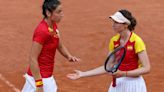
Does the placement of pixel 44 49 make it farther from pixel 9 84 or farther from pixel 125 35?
pixel 9 84

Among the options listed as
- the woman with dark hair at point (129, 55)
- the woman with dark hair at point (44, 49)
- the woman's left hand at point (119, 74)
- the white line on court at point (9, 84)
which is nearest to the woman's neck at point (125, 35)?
the woman with dark hair at point (129, 55)

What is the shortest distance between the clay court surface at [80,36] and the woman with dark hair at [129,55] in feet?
10.8

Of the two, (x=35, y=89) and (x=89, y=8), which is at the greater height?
(x=35, y=89)

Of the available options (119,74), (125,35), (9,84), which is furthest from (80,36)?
(119,74)

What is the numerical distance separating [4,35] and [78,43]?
2163mm

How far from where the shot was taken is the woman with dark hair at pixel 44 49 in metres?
6.36

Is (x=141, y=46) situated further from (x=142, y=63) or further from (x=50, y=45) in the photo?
(x=50, y=45)

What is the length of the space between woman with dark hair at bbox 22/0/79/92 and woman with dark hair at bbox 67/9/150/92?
0.54 m

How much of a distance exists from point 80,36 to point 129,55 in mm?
7428

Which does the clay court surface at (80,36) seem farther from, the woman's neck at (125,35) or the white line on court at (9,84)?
the woman's neck at (125,35)

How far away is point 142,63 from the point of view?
5973 millimetres

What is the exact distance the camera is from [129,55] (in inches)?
240

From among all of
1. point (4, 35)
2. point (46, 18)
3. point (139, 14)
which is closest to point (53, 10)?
point (46, 18)

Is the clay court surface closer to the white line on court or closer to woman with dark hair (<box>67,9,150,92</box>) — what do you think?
the white line on court
